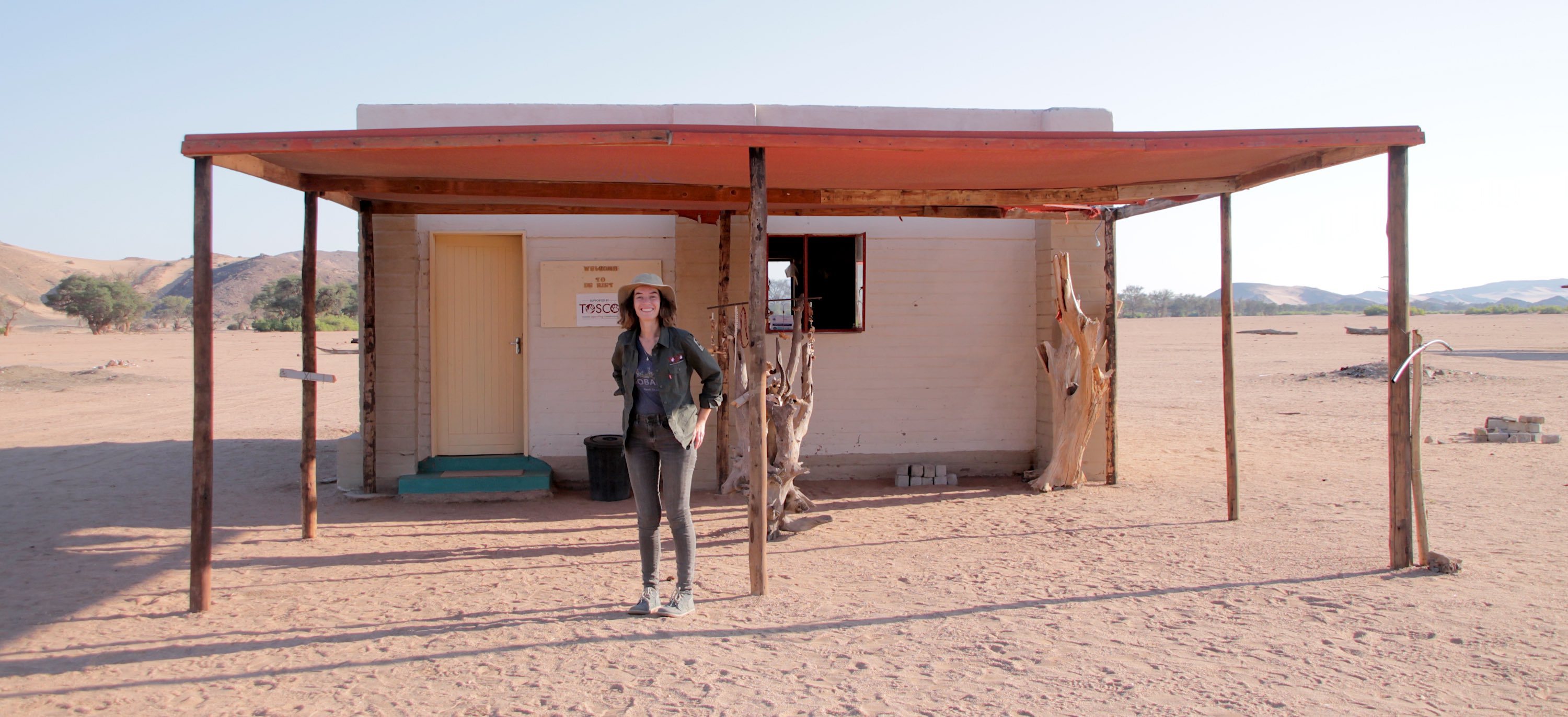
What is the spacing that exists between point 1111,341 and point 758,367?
486 cm

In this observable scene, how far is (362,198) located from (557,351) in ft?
6.81

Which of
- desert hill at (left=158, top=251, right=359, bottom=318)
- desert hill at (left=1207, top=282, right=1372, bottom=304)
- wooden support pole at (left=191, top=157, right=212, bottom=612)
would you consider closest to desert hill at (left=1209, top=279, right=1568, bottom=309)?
desert hill at (left=1207, top=282, right=1372, bottom=304)

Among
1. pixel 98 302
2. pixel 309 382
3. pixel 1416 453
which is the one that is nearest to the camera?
pixel 1416 453

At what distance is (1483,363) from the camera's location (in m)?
22.8

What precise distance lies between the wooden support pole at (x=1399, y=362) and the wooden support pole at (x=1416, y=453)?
0.02m

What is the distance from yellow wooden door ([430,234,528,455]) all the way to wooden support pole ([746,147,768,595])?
3.92 metres

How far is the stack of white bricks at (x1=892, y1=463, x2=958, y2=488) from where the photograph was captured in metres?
9.03

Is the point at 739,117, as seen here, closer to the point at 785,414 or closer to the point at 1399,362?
→ the point at 785,414

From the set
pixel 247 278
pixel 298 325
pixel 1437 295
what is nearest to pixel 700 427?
pixel 298 325

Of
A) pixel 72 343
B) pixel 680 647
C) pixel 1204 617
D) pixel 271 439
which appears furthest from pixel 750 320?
pixel 72 343

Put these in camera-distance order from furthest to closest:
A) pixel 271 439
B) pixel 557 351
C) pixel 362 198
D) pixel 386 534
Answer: pixel 271 439 < pixel 557 351 < pixel 362 198 < pixel 386 534

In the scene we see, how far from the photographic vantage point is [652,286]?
4.59m

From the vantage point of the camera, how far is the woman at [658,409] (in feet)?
15.1

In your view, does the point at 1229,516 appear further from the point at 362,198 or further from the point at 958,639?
the point at 362,198
